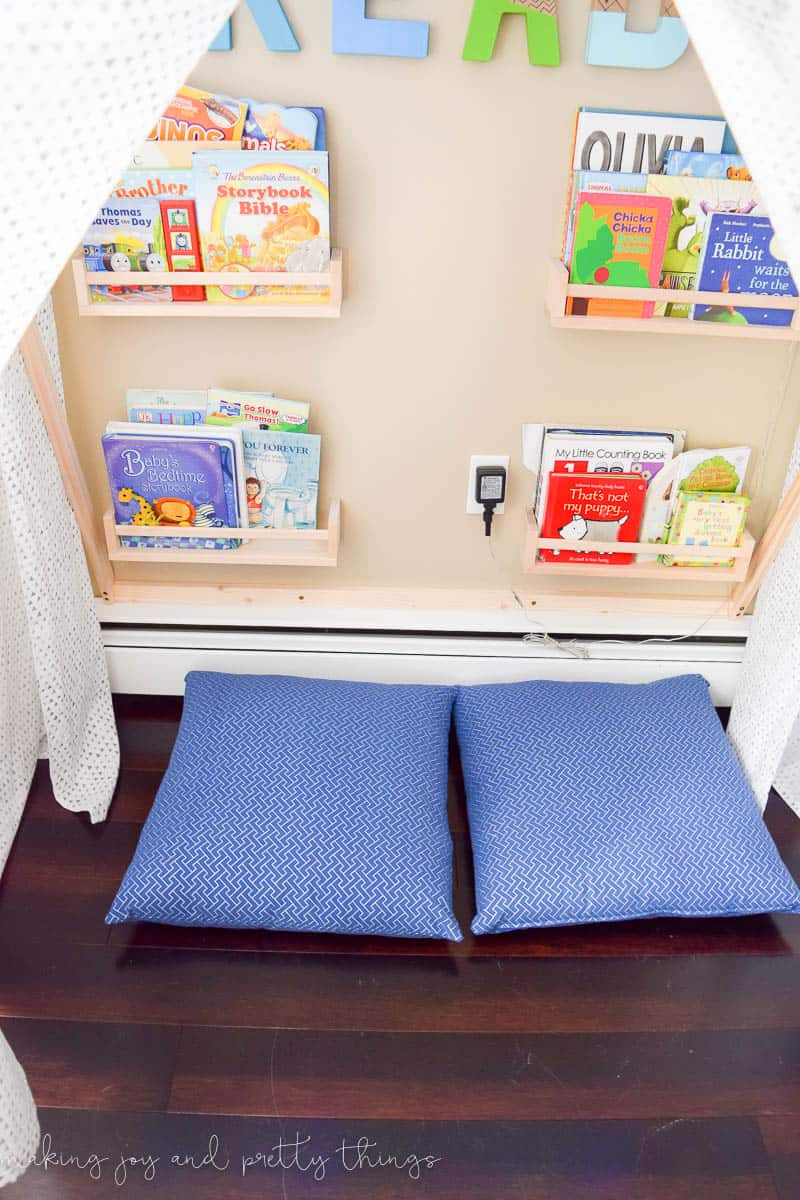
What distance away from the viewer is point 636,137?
1384 mm

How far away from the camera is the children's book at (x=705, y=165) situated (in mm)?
1374

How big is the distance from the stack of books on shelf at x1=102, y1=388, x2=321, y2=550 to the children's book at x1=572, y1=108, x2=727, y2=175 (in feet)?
1.96

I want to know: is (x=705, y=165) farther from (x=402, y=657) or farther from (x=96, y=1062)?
(x=96, y=1062)

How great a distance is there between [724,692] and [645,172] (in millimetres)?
1020

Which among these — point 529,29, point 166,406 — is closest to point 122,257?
point 166,406

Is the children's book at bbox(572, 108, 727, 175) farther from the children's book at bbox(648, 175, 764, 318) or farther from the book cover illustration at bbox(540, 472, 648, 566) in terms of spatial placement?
the book cover illustration at bbox(540, 472, 648, 566)

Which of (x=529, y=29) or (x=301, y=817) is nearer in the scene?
(x=529, y=29)

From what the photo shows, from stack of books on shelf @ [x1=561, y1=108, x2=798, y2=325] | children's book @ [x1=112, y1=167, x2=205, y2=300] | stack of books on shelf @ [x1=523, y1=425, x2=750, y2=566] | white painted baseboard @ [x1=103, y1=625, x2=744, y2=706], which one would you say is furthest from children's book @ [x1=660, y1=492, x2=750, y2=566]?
children's book @ [x1=112, y1=167, x2=205, y2=300]

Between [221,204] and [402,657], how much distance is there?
90 centimetres

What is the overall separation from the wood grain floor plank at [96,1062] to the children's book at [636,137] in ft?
4.65

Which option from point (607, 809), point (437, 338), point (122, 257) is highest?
point (122, 257)

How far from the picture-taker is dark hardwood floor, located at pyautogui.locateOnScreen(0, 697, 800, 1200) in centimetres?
122

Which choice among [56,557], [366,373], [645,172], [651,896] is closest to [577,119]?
[645,172]

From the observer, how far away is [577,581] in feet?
6.10
